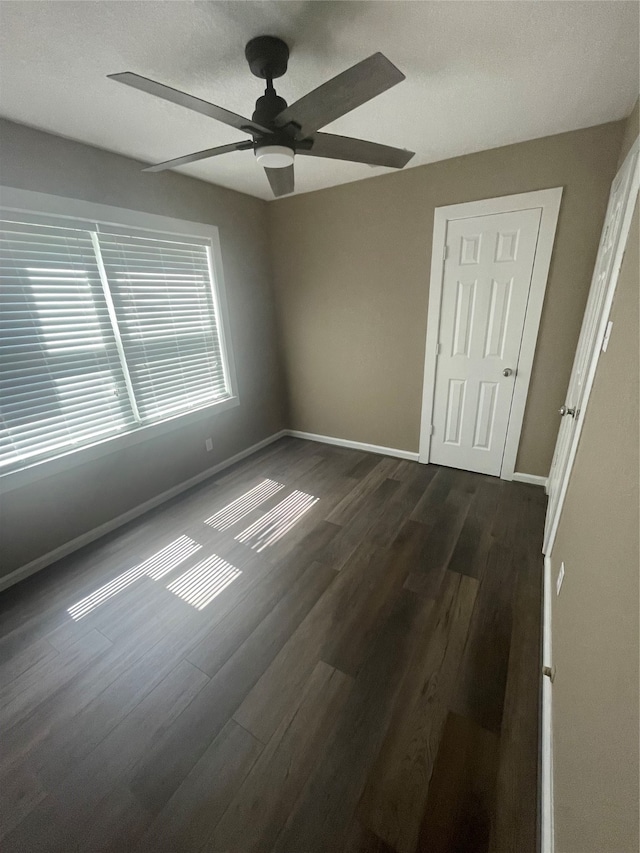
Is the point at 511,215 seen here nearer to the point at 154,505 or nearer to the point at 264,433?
the point at 264,433

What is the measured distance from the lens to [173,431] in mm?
2816

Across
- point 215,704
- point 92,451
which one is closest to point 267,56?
point 92,451

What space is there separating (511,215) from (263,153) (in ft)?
6.28

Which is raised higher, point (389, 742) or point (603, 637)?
point (603, 637)

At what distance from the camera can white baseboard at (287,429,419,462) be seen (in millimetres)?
3338

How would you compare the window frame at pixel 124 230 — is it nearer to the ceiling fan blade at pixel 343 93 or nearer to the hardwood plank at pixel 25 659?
the hardwood plank at pixel 25 659

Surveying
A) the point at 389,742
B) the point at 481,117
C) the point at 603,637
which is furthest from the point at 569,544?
the point at 481,117

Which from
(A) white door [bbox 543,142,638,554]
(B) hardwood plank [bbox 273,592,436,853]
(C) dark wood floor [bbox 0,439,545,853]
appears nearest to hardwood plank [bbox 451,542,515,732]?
(C) dark wood floor [bbox 0,439,545,853]

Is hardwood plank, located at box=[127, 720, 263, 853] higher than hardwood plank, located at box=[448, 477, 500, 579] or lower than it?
lower

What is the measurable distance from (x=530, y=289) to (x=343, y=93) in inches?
76.9

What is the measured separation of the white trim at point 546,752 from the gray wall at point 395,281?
1591mm

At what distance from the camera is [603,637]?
82 centimetres

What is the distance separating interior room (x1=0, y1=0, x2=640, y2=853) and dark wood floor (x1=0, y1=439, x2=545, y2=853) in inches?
0.5

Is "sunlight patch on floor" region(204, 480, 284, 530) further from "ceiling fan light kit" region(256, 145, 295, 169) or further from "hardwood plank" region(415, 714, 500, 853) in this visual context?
"ceiling fan light kit" region(256, 145, 295, 169)
